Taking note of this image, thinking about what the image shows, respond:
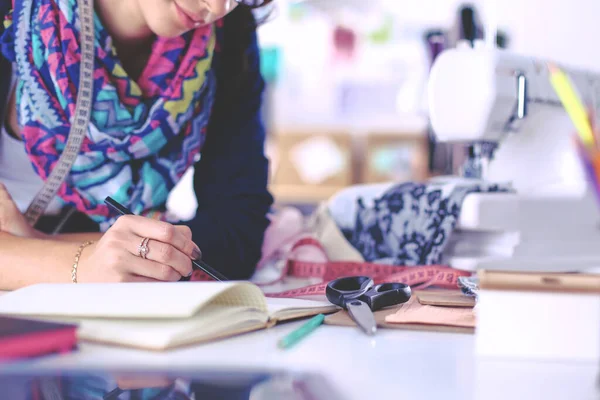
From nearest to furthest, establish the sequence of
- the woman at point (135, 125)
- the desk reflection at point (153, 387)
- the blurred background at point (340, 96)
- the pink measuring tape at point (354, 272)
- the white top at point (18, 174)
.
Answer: the desk reflection at point (153, 387), the pink measuring tape at point (354, 272), the woman at point (135, 125), the white top at point (18, 174), the blurred background at point (340, 96)

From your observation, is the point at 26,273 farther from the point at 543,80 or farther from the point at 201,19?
the point at 543,80

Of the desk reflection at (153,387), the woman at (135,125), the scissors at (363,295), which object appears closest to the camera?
the desk reflection at (153,387)

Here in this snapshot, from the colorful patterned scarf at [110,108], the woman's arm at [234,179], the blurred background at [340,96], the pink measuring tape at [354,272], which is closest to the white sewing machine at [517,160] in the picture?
the pink measuring tape at [354,272]

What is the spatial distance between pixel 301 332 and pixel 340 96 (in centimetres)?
347

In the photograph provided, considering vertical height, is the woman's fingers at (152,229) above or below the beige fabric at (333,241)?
above

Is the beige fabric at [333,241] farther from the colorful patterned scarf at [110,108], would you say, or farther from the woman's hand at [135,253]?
the woman's hand at [135,253]

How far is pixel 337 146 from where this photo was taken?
3.69 m

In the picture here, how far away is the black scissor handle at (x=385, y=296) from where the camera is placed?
0.77 m

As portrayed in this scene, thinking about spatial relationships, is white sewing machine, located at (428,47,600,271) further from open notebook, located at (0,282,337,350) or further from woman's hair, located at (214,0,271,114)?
open notebook, located at (0,282,337,350)

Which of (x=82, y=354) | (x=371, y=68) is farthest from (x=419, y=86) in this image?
(x=371, y=68)

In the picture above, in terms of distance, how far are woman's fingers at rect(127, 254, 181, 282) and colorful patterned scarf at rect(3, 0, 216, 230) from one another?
1.30 ft

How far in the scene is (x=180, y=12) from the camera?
1.07 m

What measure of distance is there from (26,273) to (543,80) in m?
0.98

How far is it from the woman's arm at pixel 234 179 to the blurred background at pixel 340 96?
6.93ft
